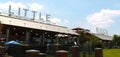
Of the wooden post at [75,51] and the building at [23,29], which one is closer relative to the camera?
the wooden post at [75,51]

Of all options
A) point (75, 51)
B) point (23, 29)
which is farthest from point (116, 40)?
point (75, 51)

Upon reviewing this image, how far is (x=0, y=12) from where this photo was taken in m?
43.6

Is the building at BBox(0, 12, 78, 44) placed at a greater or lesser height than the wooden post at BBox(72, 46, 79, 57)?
greater

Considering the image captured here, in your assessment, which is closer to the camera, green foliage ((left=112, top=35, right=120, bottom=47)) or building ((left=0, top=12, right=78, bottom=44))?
building ((left=0, top=12, right=78, bottom=44))

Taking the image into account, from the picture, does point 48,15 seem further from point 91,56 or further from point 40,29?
point 91,56

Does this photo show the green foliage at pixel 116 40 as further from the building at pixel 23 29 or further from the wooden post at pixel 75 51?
the wooden post at pixel 75 51

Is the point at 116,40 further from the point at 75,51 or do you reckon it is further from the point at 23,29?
the point at 75,51

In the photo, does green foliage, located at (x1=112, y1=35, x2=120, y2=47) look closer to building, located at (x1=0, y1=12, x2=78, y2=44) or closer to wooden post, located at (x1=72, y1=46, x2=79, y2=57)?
building, located at (x1=0, y1=12, x2=78, y2=44)

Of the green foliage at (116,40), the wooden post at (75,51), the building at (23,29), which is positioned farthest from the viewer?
the green foliage at (116,40)

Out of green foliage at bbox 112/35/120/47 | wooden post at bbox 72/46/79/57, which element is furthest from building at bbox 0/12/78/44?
green foliage at bbox 112/35/120/47

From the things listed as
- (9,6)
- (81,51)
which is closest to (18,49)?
(81,51)

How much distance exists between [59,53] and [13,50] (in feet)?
17.8

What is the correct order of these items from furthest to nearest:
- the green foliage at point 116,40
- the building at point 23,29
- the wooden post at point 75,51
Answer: the green foliage at point 116,40 → the building at point 23,29 → the wooden post at point 75,51

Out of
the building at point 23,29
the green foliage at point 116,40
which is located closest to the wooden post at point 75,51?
the building at point 23,29
